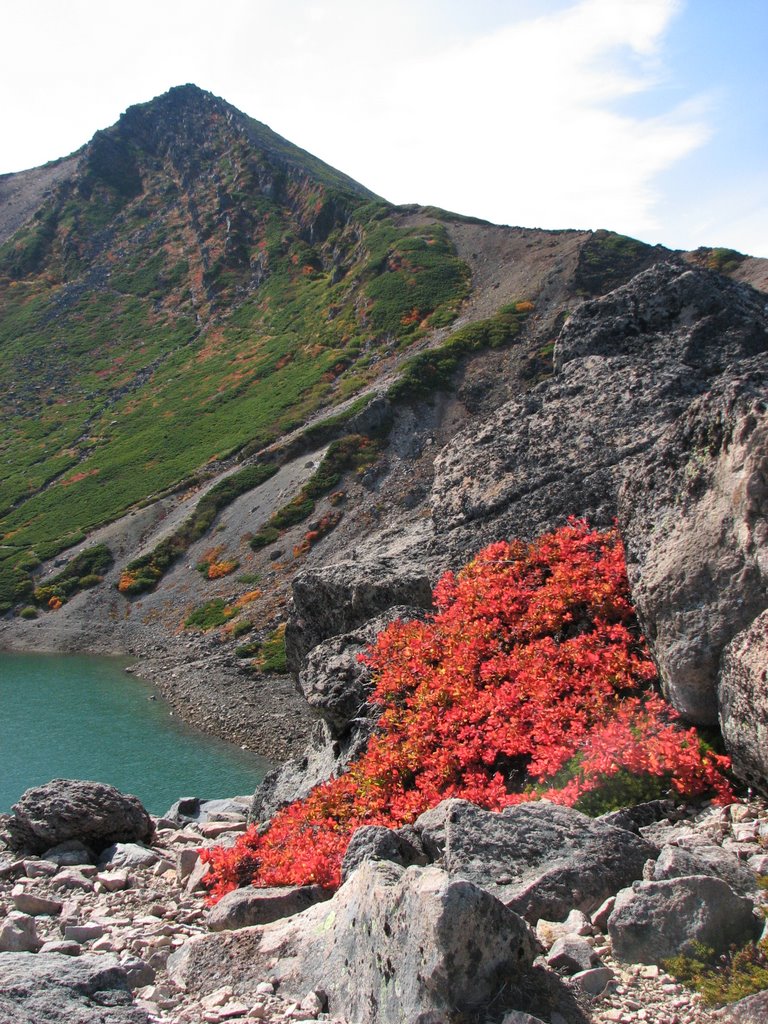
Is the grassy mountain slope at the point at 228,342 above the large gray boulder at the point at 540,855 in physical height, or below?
above

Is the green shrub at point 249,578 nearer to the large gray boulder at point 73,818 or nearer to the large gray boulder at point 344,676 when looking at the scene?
the large gray boulder at point 73,818

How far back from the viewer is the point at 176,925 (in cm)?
1203

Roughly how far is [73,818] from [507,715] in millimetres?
11829

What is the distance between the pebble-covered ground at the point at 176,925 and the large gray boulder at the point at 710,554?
1.48 m

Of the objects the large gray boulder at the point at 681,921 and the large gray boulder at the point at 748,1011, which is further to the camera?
the large gray boulder at the point at 681,921

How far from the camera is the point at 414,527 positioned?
24031mm

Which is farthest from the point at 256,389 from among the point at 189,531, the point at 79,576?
the point at 79,576

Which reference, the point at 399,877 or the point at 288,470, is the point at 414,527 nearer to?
the point at 399,877

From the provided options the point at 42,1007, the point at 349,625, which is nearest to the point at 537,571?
the point at 349,625

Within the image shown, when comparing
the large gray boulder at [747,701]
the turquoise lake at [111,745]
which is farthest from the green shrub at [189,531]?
the large gray boulder at [747,701]

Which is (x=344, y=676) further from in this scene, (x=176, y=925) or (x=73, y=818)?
(x=73, y=818)

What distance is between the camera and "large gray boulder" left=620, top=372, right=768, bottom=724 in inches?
404

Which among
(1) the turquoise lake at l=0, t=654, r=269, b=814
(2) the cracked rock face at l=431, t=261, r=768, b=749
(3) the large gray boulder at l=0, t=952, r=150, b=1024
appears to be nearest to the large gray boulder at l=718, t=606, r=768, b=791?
(2) the cracked rock face at l=431, t=261, r=768, b=749

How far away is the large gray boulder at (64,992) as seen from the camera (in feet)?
24.0
